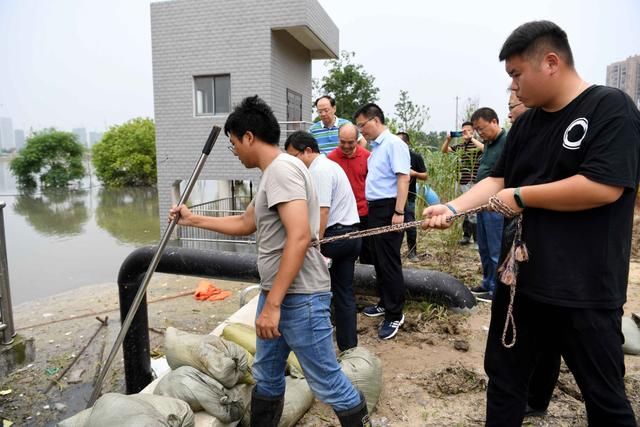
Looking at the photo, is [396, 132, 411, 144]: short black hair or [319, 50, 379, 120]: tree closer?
[396, 132, 411, 144]: short black hair

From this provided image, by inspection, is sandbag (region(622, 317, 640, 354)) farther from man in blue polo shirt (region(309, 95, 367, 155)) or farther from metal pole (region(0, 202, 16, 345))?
metal pole (region(0, 202, 16, 345))

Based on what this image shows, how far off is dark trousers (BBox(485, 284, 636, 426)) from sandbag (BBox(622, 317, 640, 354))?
187cm

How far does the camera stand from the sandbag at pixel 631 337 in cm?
322

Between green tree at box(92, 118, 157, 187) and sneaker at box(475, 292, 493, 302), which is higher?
green tree at box(92, 118, 157, 187)

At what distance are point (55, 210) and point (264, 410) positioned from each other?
2182 centimetres

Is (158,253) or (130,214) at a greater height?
(158,253)

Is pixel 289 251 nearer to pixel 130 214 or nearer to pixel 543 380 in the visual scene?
pixel 543 380

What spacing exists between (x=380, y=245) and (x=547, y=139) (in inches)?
80.0

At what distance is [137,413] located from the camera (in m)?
2.05

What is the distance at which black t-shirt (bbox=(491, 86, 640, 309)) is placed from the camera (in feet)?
4.78

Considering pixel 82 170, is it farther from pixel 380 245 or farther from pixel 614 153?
pixel 614 153

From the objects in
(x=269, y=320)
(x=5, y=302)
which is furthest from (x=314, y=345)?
(x=5, y=302)

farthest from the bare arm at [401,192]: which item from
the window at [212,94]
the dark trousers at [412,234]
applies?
the window at [212,94]

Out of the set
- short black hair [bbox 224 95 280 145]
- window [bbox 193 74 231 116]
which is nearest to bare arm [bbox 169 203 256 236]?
short black hair [bbox 224 95 280 145]
